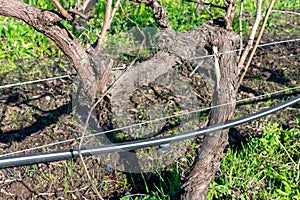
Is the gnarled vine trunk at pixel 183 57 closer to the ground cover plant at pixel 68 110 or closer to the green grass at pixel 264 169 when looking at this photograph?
the ground cover plant at pixel 68 110

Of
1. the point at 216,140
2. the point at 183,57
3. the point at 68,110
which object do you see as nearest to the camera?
the point at 216,140

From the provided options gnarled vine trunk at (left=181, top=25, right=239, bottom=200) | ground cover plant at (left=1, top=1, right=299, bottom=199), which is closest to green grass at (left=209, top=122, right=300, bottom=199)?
ground cover plant at (left=1, top=1, right=299, bottom=199)

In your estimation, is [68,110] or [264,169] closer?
[264,169]

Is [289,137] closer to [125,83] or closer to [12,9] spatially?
[125,83]

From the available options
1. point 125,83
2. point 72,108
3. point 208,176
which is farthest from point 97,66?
point 72,108

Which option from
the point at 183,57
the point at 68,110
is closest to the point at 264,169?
the point at 183,57

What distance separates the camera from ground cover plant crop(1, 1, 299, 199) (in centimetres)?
258

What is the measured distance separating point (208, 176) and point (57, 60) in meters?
2.24

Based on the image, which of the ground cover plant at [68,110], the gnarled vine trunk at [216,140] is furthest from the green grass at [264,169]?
the gnarled vine trunk at [216,140]

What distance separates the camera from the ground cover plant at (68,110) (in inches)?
102

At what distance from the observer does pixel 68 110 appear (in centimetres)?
327

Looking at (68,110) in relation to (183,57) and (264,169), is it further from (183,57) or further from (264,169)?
(264,169)

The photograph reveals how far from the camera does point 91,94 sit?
2.36m

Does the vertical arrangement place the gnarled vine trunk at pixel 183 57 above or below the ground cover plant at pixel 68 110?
above
